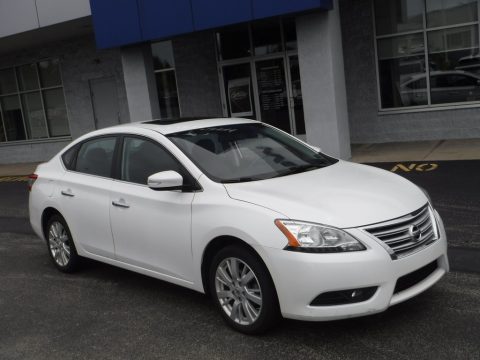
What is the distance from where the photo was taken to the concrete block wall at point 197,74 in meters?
14.8

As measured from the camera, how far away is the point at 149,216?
4.94 metres

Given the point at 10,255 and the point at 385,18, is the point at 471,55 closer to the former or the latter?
the point at 385,18

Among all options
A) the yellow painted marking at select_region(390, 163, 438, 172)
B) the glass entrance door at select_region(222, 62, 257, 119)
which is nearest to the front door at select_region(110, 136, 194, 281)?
the yellow painted marking at select_region(390, 163, 438, 172)

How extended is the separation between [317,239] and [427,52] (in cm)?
960

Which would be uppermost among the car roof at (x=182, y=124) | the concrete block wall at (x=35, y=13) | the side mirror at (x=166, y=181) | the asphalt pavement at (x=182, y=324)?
the concrete block wall at (x=35, y=13)

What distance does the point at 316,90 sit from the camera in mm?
11055

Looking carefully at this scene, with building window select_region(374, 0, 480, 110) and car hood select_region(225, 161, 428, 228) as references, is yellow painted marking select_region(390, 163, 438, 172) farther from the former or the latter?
car hood select_region(225, 161, 428, 228)

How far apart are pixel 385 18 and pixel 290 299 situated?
10.2 metres

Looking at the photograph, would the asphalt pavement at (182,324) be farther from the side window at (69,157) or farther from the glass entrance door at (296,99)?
the glass entrance door at (296,99)

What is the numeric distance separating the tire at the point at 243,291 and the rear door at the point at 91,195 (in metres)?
1.46

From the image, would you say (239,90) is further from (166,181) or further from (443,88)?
(166,181)

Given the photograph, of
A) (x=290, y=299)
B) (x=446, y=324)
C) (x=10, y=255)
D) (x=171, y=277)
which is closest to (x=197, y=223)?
(x=171, y=277)

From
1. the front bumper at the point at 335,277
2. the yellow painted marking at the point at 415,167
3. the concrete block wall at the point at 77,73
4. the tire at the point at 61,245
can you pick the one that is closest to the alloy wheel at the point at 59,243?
the tire at the point at 61,245

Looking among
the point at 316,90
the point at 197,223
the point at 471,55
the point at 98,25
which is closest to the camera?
the point at 197,223
